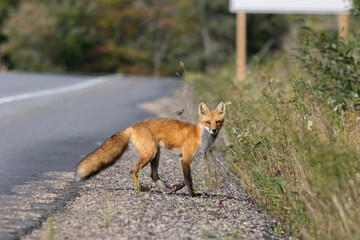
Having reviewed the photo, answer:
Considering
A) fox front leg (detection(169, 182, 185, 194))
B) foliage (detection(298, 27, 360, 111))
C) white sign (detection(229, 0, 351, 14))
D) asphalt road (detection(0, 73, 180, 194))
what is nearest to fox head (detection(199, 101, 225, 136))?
fox front leg (detection(169, 182, 185, 194))

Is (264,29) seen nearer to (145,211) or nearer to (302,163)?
(302,163)

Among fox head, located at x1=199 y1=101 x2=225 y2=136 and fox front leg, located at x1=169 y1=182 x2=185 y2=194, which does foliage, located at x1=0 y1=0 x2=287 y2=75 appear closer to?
fox head, located at x1=199 y1=101 x2=225 y2=136

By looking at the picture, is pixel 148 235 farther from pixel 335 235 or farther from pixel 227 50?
pixel 227 50

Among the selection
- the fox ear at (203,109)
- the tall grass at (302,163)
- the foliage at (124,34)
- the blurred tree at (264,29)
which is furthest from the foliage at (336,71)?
the blurred tree at (264,29)

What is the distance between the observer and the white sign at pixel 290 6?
1892cm

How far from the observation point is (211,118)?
6.83 m

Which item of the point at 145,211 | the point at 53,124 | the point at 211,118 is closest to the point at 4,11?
the point at 53,124

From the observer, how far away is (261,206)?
21.4 ft

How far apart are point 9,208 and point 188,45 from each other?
41908 millimetres

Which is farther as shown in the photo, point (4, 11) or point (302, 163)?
point (4, 11)

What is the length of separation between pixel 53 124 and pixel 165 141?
5.78 metres

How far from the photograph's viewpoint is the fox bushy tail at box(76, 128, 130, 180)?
639 cm

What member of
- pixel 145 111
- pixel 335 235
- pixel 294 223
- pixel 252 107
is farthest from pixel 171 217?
pixel 145 111

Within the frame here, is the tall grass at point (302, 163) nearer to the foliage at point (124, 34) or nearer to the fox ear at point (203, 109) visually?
the fox ear at point (203, 109)
